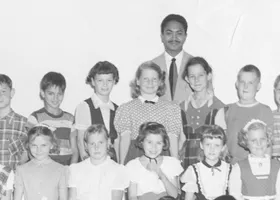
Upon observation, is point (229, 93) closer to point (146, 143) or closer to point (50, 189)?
point (146, 143)

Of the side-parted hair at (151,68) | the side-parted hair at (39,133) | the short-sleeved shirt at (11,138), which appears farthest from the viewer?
the side-parted hair at (151,68)

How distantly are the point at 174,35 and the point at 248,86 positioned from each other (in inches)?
35.2

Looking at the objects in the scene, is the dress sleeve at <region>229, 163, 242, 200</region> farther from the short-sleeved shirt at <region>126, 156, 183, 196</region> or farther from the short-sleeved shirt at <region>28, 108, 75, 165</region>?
the short-sleeved shirt at <region>28, 108, 75, 165</region>

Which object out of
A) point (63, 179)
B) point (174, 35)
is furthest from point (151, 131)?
point (174, 35)

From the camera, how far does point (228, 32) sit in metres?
5.09

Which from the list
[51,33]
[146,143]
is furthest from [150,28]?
[146,143]

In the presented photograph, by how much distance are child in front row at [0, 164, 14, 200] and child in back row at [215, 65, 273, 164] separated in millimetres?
1608

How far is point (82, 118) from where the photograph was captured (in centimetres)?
420

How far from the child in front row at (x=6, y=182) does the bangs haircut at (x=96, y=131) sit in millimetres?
602

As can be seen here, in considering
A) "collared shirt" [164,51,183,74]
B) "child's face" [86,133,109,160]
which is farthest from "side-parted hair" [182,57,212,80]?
"child's face" [86,133,109,160]

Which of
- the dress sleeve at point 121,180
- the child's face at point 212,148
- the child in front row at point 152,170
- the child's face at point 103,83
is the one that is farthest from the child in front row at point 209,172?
the child's face at point 103,83

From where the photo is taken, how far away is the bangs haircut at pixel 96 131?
12.6 feet

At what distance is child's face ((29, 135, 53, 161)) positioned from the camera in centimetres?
383

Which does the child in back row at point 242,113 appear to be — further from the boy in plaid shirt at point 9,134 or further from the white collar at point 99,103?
the boy in plaid shirt at point 9,134
